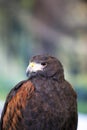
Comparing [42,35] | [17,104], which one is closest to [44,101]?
[17,104]

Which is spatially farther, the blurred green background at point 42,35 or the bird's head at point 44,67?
the blurred green background at point 42,35

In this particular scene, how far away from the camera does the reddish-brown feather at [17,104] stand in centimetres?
144

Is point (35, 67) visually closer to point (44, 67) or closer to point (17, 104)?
point (44, 67)

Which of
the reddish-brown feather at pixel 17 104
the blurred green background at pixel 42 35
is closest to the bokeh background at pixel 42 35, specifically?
the blurred green background at pixel 42 35

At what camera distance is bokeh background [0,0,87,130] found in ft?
7.28

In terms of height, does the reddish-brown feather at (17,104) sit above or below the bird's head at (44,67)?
below

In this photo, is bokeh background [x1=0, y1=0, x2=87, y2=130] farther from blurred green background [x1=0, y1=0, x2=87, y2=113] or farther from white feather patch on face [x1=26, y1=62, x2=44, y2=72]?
white feather patch on face [x1=26, y1=62, x2=44, y2=72]

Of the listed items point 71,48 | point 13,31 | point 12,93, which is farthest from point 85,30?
point 12,93

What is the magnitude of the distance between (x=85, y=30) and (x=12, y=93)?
0.83 m

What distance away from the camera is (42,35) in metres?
2.24

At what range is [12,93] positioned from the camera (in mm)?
1504

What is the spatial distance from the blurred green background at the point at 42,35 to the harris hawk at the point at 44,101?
0.75 metres

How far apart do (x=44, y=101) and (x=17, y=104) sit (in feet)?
0.35

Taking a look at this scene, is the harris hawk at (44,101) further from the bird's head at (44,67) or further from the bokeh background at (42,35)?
the bokeh background at (42,35)
